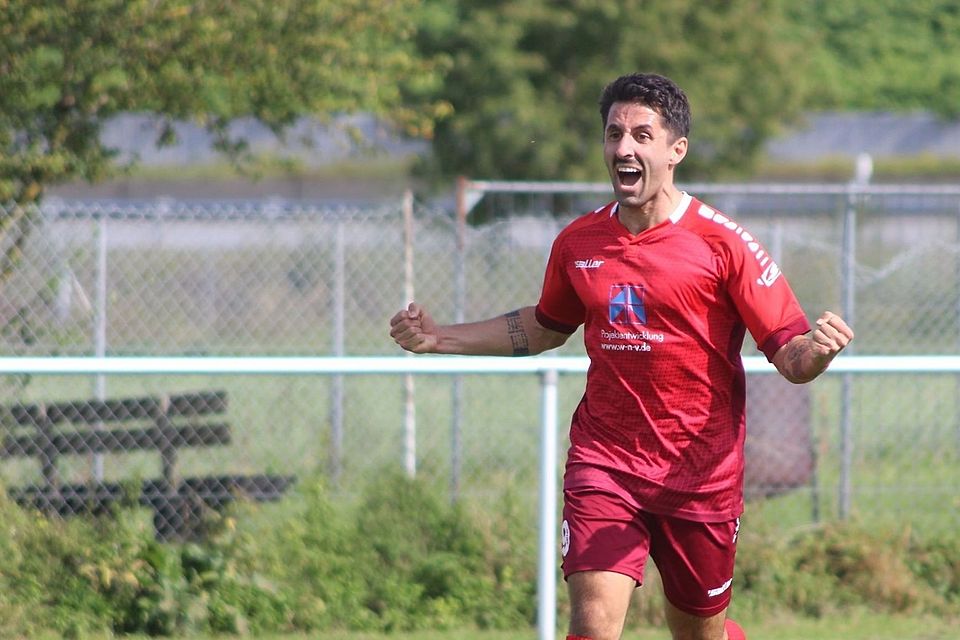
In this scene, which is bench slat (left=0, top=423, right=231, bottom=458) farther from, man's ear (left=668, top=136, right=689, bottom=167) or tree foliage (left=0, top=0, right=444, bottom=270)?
man's ear (left=668, top=136, right=689, bottom=167)

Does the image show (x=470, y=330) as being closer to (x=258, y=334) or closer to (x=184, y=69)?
(x=258, y=334)

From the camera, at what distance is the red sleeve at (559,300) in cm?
473

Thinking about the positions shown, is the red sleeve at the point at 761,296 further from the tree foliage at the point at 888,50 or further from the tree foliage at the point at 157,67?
the tree foliage at the point at 888,50

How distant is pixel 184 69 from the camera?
28.5 ft

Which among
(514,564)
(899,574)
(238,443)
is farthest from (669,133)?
(238,443)

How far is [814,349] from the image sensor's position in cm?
405

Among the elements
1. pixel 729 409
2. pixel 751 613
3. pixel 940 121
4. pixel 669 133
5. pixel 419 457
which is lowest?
pixel 751 613

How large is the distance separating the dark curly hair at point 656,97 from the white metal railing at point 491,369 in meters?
1.60

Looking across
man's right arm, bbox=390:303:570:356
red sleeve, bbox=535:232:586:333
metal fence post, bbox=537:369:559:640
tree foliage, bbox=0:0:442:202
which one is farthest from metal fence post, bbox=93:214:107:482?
red sleeve, bbox=535:232:586:333

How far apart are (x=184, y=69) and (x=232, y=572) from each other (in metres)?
3.65

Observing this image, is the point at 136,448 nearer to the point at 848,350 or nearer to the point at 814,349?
the point at 814,349

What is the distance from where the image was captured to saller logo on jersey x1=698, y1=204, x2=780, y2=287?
14.3 ft

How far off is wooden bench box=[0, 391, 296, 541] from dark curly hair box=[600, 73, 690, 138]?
3.27m

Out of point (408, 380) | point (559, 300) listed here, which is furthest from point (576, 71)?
point (559, 300)
